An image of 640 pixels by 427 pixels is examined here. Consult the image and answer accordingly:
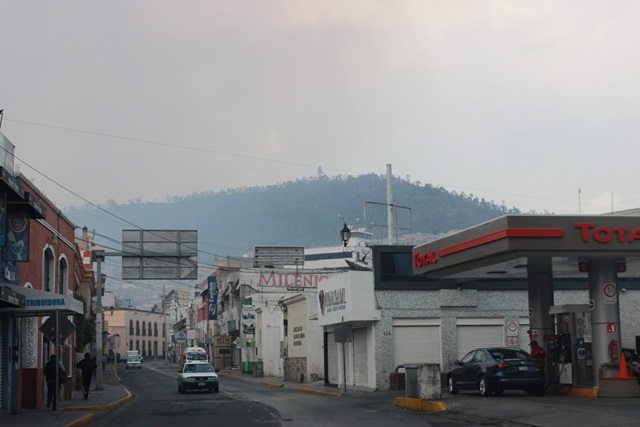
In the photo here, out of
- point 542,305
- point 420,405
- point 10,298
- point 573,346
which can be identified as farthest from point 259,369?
point 10,298

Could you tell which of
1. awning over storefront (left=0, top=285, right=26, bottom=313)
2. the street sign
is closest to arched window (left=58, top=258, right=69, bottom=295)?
awning over storefront (left=0, top=285, right=26, bottom=313)

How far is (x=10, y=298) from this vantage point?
74.3 ft

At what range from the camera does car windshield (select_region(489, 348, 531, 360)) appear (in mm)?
27533

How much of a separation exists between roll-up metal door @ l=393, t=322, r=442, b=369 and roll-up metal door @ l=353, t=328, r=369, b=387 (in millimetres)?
1677

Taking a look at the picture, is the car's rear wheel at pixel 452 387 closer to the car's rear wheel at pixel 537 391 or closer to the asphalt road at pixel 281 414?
the asphalt road at pixel 281 414

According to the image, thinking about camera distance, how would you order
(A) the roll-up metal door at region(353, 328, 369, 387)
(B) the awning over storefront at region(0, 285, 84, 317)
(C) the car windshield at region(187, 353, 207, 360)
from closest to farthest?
(B) the awning over storefront at region(0, 285, 84, 317), (A) the roll-up metal door at region(353, 328, 369, 387), (C) the car windshield at region(187, 353, 207, 360)

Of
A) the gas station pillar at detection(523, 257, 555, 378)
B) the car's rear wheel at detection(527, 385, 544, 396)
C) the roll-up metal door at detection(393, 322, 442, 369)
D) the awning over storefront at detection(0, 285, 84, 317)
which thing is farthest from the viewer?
the roll-up metal door at detection(393, 322, 442, 369)

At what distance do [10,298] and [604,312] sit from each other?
1673cm

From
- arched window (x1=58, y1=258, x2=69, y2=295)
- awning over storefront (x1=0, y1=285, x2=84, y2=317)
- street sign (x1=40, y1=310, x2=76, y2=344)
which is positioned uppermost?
arched window (x1=58, y1=258, x2=69, y2=295)

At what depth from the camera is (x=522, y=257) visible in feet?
82.7

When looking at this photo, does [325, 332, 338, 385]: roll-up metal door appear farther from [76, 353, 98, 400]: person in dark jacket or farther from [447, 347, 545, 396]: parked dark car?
[447, 347, 545, 396]: parked dark car

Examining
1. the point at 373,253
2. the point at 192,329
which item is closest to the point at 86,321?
the point at 373,253

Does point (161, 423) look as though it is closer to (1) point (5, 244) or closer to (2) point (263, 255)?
(1) point (5, 244)

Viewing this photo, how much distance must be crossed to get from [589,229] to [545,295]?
5.79 m
